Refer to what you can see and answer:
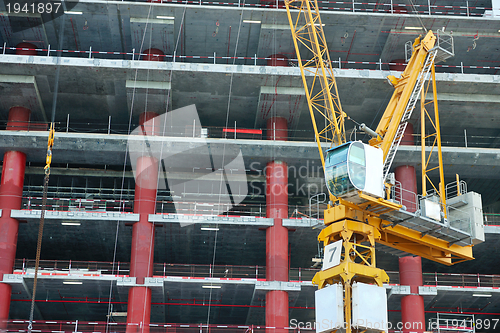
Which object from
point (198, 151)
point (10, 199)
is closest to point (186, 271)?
point (198, 151)

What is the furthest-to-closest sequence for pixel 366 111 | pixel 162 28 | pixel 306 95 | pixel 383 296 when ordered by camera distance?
pixel 366 111, pixel 162 28, pixel 306 95, pixel 383 296

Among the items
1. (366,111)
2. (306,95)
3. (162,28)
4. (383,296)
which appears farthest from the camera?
(366,111)

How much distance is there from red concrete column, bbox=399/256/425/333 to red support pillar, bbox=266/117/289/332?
A: 754 cm

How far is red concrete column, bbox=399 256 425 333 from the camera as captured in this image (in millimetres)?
38000

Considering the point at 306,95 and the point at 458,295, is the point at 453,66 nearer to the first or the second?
the point at 306,95

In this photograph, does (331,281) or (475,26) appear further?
(475,26)

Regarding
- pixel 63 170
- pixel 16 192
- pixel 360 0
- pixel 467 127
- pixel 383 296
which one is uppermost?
pixel 360 0

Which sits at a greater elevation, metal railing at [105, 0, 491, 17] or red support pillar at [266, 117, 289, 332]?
metal railing at [105, 0, 491, 17]

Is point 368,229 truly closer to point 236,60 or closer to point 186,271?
point 186,271

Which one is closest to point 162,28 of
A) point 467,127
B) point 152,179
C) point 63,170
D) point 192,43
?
point 192,43

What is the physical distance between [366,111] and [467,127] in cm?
839

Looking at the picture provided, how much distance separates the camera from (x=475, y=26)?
43125mm

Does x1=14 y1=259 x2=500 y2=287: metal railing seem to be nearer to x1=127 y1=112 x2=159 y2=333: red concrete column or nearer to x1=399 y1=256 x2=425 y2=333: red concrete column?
x1=399 y1=256 x2=425 y2=333: red concrete column

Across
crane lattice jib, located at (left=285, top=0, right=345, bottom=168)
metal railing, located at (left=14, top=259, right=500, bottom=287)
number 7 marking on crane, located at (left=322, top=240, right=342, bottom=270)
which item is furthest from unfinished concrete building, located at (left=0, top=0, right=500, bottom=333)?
number 7 marking on crane, located at (left=322, top=240, right=342, bottom=270)
